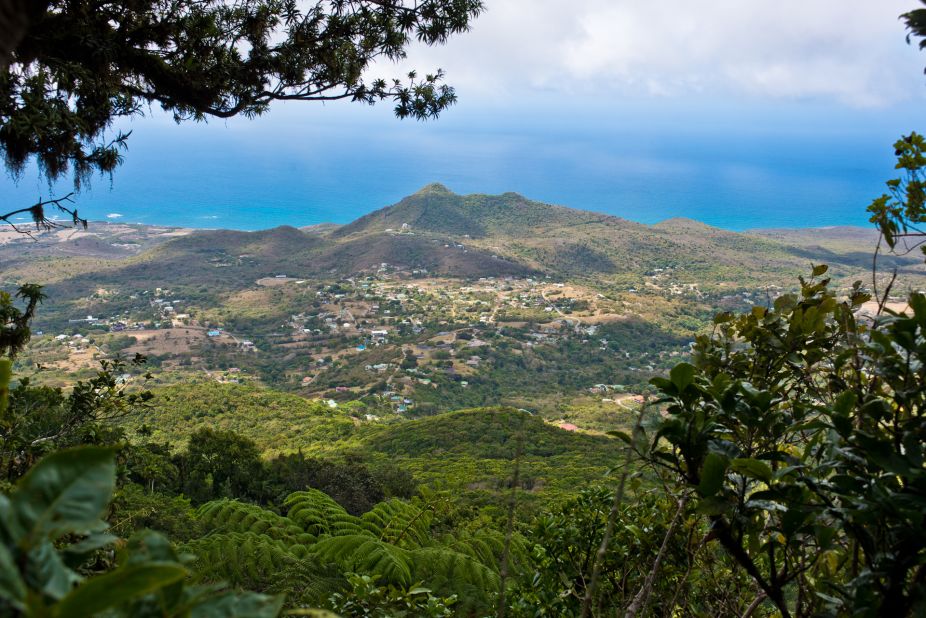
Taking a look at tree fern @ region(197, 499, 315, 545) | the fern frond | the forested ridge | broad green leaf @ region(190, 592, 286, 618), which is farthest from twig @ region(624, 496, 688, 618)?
tree fern @ region(197, 499, 315, 545)

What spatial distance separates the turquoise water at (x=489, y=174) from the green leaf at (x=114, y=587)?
295 feet

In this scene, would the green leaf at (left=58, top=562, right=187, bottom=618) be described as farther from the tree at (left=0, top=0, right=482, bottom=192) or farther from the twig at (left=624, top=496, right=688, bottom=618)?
the tree at (left=0, top=0, right=482, bottom=192)

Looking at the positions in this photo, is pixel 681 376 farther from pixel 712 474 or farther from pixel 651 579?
pixel 651 579

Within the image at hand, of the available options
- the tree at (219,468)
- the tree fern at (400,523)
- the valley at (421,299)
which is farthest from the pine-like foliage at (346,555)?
the valley at (421,299)

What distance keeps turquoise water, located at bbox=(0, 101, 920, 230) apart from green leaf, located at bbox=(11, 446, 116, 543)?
89751 millimetres

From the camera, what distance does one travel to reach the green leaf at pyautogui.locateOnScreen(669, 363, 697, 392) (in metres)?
0.98

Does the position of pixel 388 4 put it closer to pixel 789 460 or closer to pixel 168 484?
pixel 789 460

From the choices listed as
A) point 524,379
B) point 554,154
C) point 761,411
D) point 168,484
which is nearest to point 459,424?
point 168,484

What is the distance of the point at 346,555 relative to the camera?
15.1 feet

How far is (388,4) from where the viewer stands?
375 cm

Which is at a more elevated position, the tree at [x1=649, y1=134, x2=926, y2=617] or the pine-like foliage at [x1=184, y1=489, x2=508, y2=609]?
the tree at [x1=649, y1=134, x2=926, y2=617]

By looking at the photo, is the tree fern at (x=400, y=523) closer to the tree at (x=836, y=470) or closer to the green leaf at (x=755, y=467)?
the tree at (x=836, y=470)

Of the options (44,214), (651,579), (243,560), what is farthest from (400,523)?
(651,579)

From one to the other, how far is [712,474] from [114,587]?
765mm
